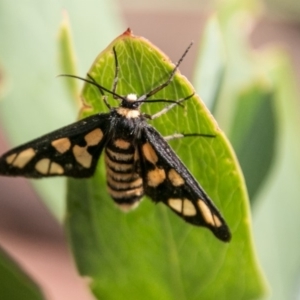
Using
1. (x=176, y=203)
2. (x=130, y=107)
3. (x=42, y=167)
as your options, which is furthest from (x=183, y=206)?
(x=42, y=167)

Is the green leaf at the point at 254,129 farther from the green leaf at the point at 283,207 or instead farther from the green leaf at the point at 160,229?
the green leaf at the point at 160,229

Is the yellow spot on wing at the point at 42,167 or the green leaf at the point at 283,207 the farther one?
the green leaf at the point at 283,207

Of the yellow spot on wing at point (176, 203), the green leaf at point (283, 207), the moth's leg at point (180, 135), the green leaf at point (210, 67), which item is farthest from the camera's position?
the green leaf at point (283, 207)

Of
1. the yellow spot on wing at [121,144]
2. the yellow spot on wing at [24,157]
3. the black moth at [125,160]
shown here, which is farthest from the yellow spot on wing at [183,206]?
the yellow spot on wing at [24,157]

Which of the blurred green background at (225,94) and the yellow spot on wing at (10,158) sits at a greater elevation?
the blurred green background at (225,94)

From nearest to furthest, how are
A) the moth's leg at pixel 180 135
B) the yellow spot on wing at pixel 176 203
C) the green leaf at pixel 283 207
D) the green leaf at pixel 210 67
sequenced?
the moth's leg at pixel 180 135, the yellow spot on wing at pixel 176 203, the green leaf at pixel 210 67, the green leaf at pixel 283 207

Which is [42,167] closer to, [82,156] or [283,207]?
[82,156]

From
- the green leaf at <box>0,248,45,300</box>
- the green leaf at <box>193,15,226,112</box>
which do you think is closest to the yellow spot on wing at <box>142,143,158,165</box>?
the green leaf at <box>193,15,226,112</box>
